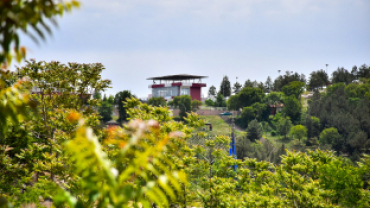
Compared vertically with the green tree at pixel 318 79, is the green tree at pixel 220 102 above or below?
below

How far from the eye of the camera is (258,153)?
26.4 meters

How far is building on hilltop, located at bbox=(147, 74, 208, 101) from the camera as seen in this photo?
4450cm

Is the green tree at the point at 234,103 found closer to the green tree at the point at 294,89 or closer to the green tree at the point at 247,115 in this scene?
the green tree at the point at 247,115

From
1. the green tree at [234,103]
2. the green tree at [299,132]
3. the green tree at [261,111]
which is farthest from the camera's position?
the green tree at [234,103]

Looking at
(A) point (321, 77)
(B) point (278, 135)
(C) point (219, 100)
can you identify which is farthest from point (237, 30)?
(A) point (321, 77)

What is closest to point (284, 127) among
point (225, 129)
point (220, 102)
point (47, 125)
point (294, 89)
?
point (225, 129)

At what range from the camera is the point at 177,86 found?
146ft

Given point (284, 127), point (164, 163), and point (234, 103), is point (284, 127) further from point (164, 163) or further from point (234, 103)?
point (164, 163)

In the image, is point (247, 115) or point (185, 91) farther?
point (185, 91)

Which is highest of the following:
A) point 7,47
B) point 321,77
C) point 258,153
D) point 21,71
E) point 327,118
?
point 321,77

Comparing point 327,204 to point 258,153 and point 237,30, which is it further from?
point 258,153

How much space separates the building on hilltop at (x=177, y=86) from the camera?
44500 mm

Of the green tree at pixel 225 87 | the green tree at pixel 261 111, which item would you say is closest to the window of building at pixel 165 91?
the green tree at pixel 261 111

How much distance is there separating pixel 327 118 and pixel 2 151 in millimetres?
38965
